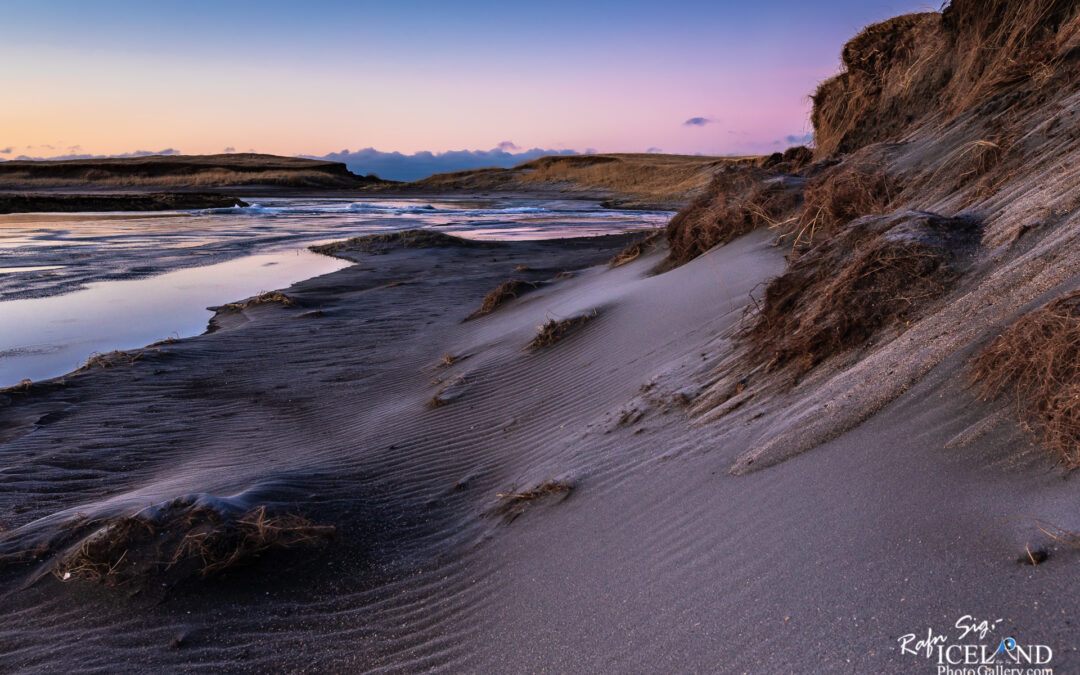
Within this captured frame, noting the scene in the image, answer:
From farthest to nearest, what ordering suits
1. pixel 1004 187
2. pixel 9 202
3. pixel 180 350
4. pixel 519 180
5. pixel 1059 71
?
pixel 519 180 < pixel 9 202 < pixel 180 350 < pixel 1059 71 < pixel 1004 187

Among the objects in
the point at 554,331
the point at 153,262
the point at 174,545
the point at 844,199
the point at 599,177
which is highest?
the point at 599,177

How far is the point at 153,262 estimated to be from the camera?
60.6 ft

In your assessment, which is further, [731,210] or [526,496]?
[731,210]

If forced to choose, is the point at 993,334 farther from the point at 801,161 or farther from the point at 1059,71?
the point at 801,161

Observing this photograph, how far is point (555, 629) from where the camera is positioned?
2.89 meters

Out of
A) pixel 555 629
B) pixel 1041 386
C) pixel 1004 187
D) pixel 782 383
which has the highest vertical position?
pixel 1004 187

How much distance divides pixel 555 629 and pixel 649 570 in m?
0.46

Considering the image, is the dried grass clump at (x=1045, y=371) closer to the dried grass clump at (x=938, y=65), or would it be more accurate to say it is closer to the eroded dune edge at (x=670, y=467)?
the eroded dune edge at (x=670, y=467)

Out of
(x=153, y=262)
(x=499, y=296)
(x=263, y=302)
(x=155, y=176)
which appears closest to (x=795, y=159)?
(x=499, y=296)

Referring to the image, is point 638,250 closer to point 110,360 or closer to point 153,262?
point 110,360

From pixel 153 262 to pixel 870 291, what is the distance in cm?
1874

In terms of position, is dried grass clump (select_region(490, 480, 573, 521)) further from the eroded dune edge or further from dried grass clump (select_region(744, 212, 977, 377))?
dried grass clump (select_region(744, 212, 977, 377))

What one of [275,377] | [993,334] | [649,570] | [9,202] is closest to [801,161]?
[275,377]

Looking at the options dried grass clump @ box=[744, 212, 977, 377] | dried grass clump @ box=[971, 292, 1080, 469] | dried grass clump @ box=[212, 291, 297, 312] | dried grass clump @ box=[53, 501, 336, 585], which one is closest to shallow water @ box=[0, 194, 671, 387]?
dried grass clump @ box=[212, 291, 297, 312]
